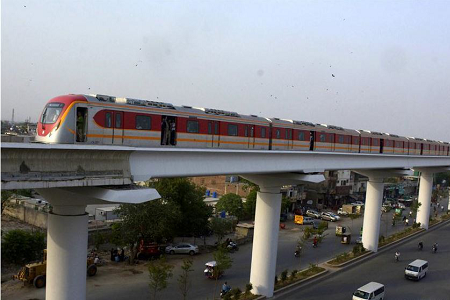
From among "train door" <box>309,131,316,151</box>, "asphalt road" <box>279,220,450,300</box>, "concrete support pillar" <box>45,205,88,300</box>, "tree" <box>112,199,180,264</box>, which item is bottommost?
"asphalt road" <box>279,220,450,300</box>

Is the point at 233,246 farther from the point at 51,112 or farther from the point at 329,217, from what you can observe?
the point at 51,112

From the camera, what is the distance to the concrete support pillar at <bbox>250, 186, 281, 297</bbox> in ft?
65.7

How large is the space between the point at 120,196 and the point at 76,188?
167 cm

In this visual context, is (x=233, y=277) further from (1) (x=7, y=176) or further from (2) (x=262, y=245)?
(1) (x=7, y=176)

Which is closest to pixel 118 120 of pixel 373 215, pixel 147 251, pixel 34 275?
pixel 34 275

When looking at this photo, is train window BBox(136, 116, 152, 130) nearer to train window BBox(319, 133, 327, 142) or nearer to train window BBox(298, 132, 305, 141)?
train window BBox(298, 132, 305, 141)

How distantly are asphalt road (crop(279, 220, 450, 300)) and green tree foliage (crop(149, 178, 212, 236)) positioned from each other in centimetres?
1205

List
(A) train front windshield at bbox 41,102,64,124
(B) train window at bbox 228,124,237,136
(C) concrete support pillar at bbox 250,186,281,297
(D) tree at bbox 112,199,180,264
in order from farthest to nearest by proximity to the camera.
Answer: (D) tree at bbox 112,199,180,264 < (C) concrete support pillar at bbox 250,186,281,297 < (B) train window at bbox 228,124,237,136 < (A) train front windshield at bbox 41,102,64,124

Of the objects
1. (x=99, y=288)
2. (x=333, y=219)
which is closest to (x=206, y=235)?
(x=99, y=288)

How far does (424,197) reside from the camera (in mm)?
Result: 42531

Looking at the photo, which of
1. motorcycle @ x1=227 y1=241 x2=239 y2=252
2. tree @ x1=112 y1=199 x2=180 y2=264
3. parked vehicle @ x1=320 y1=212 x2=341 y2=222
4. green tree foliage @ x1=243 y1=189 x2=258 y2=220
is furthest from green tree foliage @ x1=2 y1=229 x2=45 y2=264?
parked vehicle @ x1=320 y1=212 x2=341 y2=222

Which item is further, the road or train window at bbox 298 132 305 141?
train window at bbox 298 132 305 141

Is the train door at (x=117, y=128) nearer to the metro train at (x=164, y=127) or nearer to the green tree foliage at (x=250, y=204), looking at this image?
the metro train at (x=164, y=127)

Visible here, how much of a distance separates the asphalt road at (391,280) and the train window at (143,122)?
1232 centimetres
